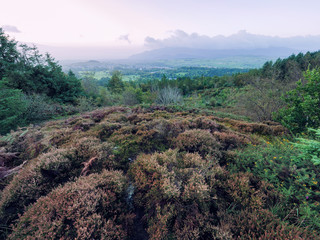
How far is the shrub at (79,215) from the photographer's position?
2080mm

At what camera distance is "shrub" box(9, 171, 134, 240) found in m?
2.08

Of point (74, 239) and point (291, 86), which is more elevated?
point (291, 86)

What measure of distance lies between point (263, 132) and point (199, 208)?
767cm

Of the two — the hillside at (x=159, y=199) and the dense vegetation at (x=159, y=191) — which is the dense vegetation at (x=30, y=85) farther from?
the hillside at (x=159, y=199)

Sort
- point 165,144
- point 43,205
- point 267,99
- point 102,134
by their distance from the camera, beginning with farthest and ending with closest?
point 267,99
point 102,134
point 165,144
point 43,205

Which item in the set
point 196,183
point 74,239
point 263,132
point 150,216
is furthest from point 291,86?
point 74,239

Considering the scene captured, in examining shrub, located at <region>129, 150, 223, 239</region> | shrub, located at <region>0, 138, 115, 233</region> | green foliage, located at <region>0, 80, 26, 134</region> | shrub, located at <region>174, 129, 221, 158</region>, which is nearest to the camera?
shrub, located at <region>129, 150, 223, 239</region>

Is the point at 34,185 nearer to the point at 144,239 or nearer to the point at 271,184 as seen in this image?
the point at 144,239

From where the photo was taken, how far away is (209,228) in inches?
89.9

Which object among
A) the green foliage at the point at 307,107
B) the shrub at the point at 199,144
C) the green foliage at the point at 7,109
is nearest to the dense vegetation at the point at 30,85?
Result: the green foliage at the point at 7,109

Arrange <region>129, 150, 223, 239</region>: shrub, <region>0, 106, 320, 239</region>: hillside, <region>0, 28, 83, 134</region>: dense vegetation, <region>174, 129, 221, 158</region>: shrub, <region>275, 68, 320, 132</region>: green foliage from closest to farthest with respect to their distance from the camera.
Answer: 1. <region>0, 106, 320, 239</region>: hillside
2. <region>129, 150, 223, 239</region>: shrub
3. <region>174, 129, 221, 158</region>: shrub
4. <region>275, 68, 320, 132</region>: green foliage
5. <region>0, 28, 83, 134</region>: dense vegetation

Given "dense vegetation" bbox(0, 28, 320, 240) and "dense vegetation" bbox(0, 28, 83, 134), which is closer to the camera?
"dense vegetation" bbox(0, 28, 320, 240)

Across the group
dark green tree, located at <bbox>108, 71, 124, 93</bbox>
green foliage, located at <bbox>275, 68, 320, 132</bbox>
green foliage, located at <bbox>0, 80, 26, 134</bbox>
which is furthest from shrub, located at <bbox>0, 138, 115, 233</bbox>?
dark green tree, located at <bbox>108, 71, 124, 93</bbox>

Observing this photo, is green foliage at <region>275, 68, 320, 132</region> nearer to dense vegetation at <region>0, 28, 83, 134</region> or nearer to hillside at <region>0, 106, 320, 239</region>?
hillside at <region>0, 106, 320, 239</region>
